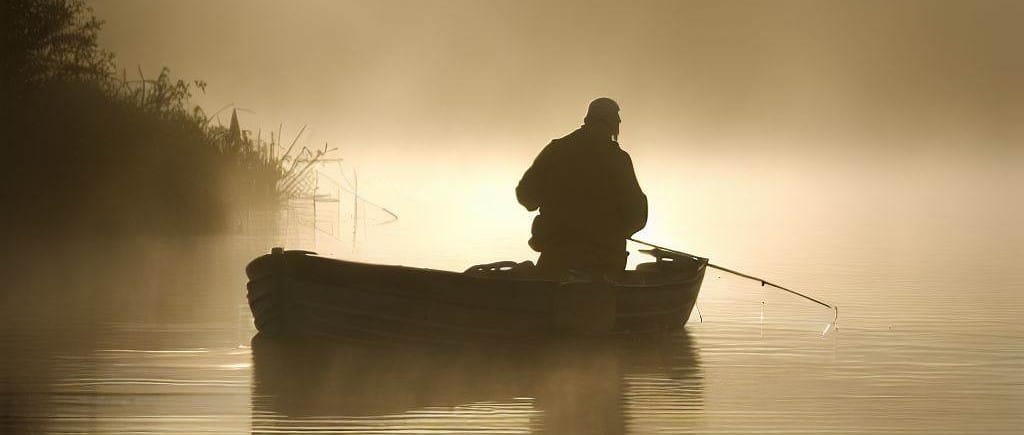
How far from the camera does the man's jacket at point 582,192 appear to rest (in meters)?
16.3

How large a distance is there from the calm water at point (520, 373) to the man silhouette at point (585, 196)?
821 millimetres

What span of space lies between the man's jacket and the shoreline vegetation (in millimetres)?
13179

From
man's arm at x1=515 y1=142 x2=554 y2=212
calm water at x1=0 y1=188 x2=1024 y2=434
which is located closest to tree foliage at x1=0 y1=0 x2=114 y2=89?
calm water at x1=0 y1=188 x2=1024 y2=434

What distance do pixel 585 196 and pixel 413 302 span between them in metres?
1.93

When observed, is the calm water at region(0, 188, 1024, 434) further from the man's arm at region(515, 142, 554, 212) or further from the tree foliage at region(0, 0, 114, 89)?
the tree foliage at region(0, 0, 114, 89)

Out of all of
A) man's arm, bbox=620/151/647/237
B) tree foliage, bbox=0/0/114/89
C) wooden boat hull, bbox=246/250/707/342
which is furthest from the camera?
tree foliage, bbox=0/0/114/89

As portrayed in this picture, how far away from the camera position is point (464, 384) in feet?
46.0

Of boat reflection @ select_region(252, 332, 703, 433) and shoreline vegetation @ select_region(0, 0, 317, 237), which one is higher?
shoreline vegetation @ select_region(0, 0, 317, 237)

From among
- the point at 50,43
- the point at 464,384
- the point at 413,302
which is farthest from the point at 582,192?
the point at 50,43

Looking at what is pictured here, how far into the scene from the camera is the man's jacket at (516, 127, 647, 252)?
53.5ft

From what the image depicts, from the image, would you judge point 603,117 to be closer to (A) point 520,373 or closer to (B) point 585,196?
(B) point 585,196

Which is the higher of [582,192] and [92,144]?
[92,144]

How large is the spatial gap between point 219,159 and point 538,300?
20910 mm

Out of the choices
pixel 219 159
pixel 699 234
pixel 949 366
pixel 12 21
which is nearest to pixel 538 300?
pixel 949 366
